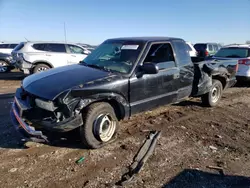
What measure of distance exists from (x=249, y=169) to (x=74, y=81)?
2950mm

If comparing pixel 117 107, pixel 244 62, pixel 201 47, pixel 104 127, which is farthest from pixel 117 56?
pixel 201 47

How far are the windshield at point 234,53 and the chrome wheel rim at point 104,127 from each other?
7501mm

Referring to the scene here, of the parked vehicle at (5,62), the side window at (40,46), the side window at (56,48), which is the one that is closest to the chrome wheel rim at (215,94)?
the side window at (56,48)

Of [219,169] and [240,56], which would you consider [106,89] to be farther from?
[240,56]

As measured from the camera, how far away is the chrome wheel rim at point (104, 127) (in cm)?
356

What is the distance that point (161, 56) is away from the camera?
4684 millimetres

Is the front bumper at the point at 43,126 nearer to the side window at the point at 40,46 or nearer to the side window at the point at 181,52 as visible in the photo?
the side window at the point at 181,52

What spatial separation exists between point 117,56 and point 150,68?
0.83 metres

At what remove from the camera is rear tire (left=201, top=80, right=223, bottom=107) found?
6.02m

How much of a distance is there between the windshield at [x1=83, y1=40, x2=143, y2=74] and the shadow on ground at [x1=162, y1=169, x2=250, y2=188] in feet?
6.40

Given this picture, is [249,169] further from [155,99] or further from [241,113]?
[241,113]

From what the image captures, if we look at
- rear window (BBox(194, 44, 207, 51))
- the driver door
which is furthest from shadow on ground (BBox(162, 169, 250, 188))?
rear window (BBox(194, 44, 207, 51))

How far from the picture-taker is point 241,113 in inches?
228

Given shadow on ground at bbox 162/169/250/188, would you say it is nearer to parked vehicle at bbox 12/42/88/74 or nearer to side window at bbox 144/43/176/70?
side window at bbox 144/43/176/70
